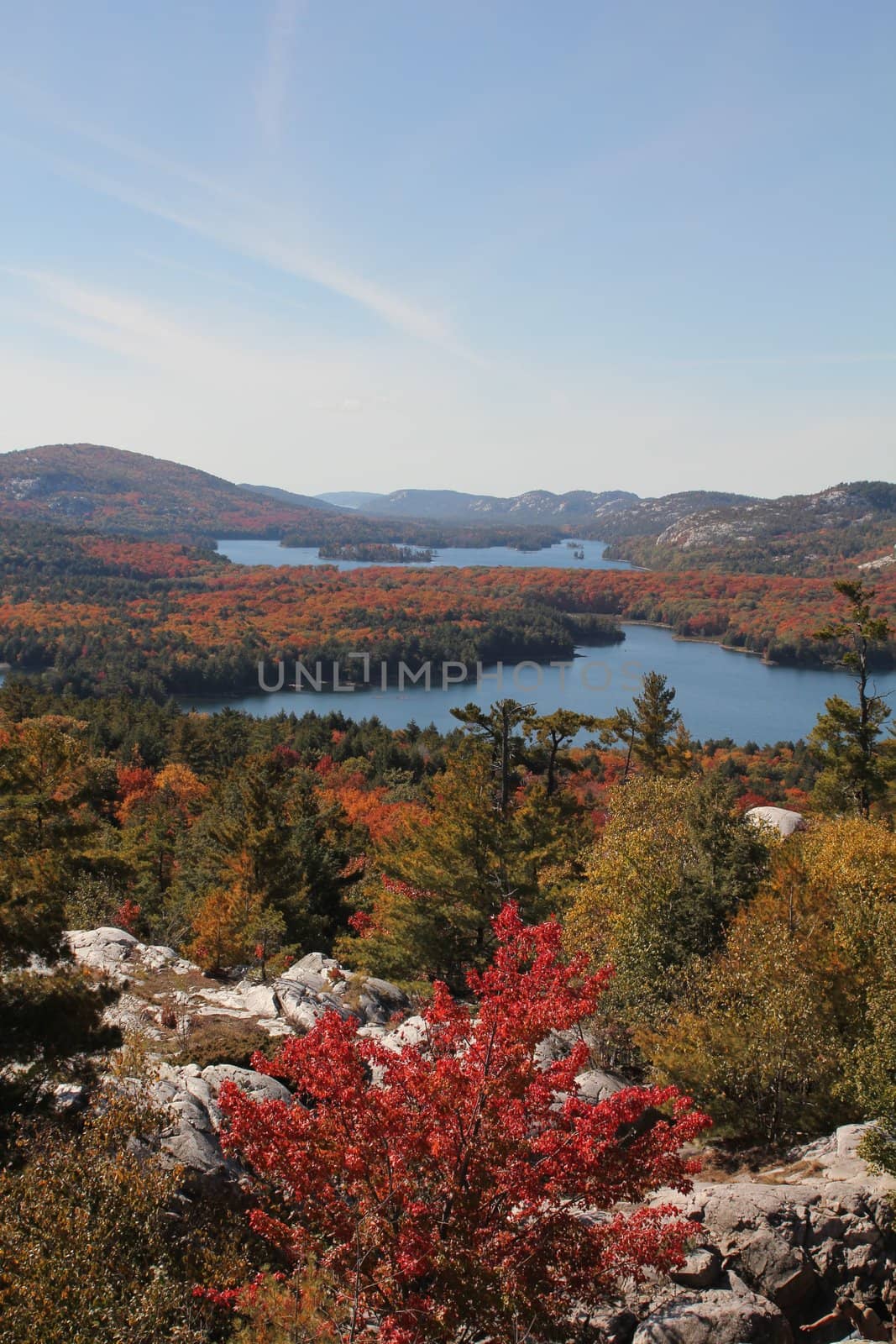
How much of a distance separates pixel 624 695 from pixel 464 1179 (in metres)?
90.9

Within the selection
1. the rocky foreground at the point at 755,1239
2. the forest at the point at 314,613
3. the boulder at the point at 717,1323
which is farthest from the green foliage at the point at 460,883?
the forest at the point at 314,613

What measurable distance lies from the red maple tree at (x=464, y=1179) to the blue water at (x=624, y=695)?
72396 mm

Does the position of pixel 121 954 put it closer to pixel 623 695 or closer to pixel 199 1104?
pixel 199 1104

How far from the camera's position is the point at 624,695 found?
95.4 m

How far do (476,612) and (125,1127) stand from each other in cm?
13508

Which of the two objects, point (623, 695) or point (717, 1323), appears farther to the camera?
point (623, 695)

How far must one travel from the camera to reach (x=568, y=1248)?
22.4 feet

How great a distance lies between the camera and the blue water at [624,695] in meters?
88.2

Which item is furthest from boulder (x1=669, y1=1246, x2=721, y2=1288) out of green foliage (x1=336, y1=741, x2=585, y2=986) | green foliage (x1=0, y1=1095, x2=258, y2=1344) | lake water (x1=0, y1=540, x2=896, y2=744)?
lake water (x1=0, y1=540, x2=896, y2=744)

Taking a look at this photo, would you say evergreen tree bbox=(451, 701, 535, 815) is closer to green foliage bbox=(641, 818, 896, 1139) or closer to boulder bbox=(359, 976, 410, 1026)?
boulder bbox=(359, 976, 410, 1026)

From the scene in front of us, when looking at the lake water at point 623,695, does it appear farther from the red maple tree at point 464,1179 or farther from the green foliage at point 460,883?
the red maple tree at point 464,1179

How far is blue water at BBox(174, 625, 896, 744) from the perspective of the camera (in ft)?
290

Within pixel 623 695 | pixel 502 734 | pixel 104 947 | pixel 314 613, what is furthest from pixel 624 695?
pixel 104 947

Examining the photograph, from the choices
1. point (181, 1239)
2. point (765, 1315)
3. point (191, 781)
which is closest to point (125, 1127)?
point (181, 1239)
